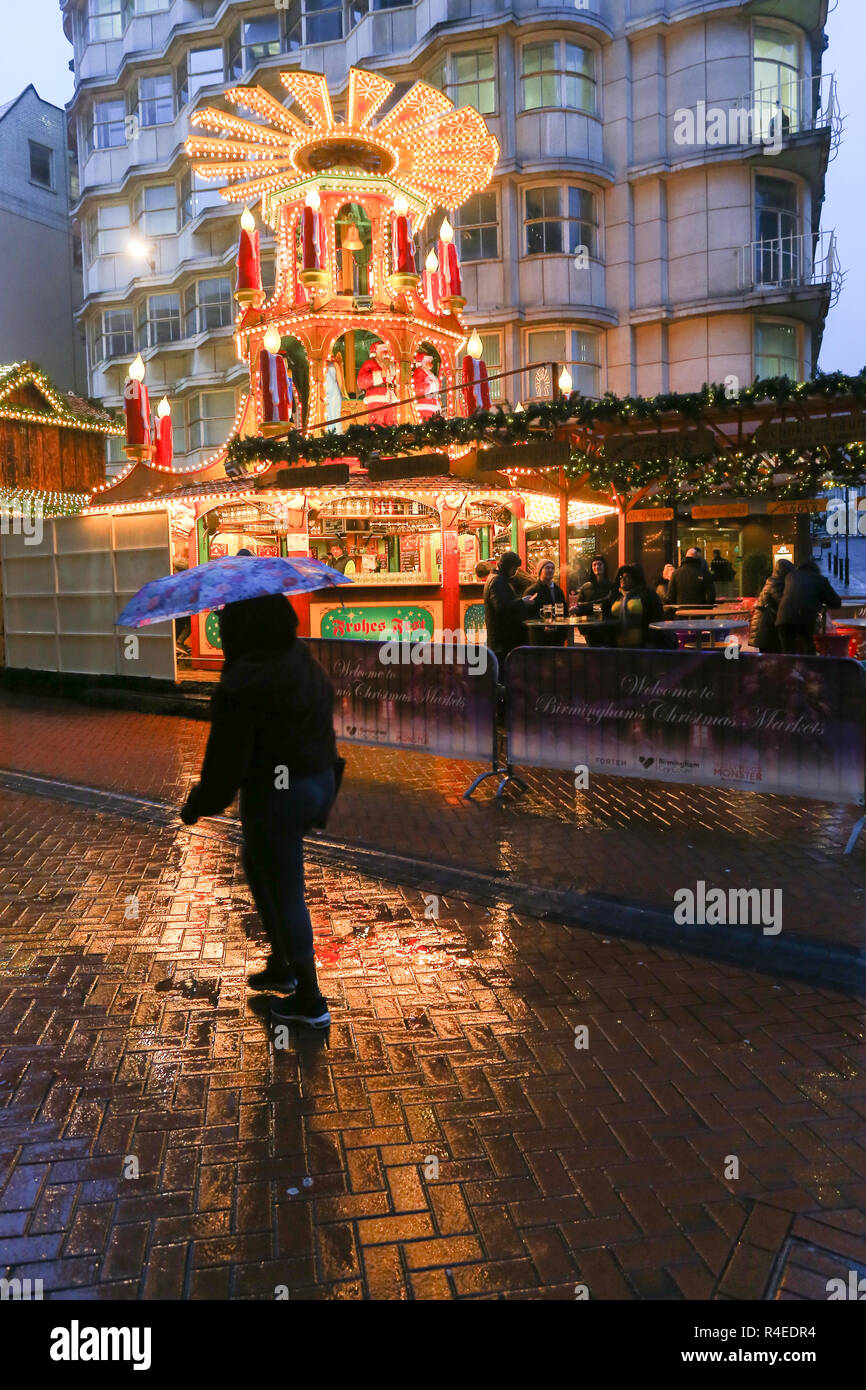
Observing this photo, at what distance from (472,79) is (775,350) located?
11062mm

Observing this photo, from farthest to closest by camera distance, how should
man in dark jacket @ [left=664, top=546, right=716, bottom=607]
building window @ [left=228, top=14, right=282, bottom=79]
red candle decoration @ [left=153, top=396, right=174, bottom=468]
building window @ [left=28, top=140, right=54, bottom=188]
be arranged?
building window @ [left=28, top=140, right=54, bottom=188] → building window @ [left=228, top=14, right=282, bottom=79] → red candle decoration @ [left=153, top=396, right=174, bottom=468] → man in dark jacket @ [left=664, top=546, right=716, bottom=607]

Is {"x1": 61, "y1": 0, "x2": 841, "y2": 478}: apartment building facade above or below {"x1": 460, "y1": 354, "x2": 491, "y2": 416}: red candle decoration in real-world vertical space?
above

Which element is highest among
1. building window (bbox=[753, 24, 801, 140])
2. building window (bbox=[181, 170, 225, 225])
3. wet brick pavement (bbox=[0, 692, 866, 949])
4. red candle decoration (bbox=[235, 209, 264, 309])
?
building window (bbox=[181, 170, 225, 225])

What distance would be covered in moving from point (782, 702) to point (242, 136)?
64.7 ft

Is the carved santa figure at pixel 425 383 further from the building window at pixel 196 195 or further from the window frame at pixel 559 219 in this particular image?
the building window at pixel 196 195

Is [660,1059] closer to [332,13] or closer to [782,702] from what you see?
[782,702]

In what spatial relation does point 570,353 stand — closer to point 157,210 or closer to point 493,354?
point 493,354

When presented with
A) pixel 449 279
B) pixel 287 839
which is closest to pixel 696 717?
pixel 287 839

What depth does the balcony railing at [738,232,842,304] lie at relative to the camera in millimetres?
24844

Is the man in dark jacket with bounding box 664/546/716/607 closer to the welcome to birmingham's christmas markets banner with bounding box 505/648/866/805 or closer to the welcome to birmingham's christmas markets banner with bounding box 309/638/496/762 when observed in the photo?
the welcome to birmingham's christmas markets banner with bounding box 309/638/496/762

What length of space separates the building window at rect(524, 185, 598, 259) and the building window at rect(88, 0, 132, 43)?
2189cm

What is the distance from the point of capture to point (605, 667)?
25.4ft

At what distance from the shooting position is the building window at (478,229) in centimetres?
2620

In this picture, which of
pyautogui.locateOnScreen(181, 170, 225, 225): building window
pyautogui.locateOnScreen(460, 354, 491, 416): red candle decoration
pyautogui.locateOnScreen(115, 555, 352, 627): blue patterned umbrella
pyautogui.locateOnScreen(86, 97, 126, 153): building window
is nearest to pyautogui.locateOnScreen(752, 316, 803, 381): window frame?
pyautogui.locateOnScreen(460, 354, 491, 416): red candle decoration
